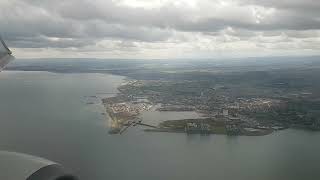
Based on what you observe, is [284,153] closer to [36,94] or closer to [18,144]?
[18,144]

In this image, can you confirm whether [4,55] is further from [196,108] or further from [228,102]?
[228,102]

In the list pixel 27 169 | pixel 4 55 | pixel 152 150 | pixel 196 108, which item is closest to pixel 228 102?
pixel 196 108

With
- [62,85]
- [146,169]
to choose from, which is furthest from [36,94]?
[146,169]

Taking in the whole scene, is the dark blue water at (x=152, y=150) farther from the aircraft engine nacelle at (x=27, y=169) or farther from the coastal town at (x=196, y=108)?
the aircraft engine nacelle at (x=27, y=169)

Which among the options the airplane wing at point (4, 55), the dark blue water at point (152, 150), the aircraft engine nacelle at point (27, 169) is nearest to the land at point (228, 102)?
the dark blue water at point (152, 150)

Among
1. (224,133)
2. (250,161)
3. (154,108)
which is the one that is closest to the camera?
(250,161)

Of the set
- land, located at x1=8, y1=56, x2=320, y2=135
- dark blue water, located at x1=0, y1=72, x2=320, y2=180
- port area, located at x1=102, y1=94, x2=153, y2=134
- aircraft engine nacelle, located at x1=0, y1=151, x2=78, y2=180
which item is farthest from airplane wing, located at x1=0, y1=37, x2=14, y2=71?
land, located at x1=8, y1=56, x2=320, y2=135
